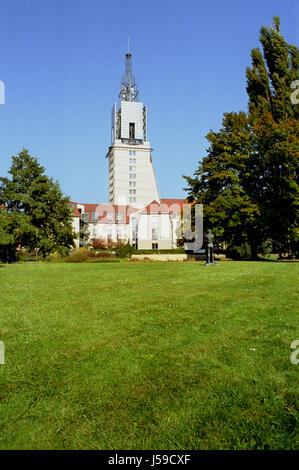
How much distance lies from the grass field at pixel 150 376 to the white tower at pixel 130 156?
306ft

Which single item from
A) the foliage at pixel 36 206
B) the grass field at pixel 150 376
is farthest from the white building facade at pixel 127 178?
the grass field at pixel 150 376

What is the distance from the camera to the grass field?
117 inches

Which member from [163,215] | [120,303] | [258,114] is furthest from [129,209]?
[120,303]

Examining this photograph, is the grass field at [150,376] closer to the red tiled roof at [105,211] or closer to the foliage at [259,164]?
the foliage at [259,164]

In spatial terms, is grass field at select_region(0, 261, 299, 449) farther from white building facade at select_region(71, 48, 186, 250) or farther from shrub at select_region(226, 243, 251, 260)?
white building facade at select_region(71, 48, 186, 250)

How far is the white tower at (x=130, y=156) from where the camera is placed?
101 meters

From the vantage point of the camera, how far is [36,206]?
1577 inches

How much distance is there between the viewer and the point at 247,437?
2.91 m

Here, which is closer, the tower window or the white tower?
the white tower

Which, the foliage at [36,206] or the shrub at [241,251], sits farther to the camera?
the foliage at [36,206]

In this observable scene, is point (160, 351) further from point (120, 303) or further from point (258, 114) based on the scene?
point (258, 114)

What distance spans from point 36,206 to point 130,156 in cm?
6938

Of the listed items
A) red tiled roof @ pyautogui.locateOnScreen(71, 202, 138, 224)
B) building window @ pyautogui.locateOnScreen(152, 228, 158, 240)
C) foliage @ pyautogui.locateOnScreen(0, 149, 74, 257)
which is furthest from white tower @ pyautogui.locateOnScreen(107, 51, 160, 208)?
foliage @ pyautogui.locateOnScreen(0, 149, 74, 257)

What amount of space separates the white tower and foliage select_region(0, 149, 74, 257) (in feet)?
190
